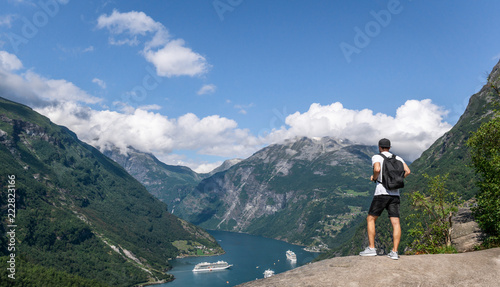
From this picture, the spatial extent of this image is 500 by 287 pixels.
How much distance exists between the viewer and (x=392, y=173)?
11.1 metres

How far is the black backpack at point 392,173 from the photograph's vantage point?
10.9 meters

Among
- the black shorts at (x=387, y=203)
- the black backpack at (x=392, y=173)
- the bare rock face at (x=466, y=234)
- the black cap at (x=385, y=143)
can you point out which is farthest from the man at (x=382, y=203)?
the bare rock face at (x=466, y=234)

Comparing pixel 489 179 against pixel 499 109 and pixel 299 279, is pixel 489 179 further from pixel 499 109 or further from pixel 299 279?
pixel 299 279

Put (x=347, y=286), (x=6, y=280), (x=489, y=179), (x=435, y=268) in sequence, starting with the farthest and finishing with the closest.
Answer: (x=6, y=280) → (x=489, y=179) → (x=435, y=268) → (x=347, y=286)

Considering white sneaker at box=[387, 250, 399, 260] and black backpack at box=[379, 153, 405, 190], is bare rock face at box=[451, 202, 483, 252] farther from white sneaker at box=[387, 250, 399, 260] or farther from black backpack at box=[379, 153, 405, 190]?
black backpack at box=[379, 153, 405, 190]

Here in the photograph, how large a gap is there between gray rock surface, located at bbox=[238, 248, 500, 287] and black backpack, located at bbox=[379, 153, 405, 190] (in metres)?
2.82

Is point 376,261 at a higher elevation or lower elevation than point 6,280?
higher

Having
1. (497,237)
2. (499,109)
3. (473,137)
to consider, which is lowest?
(497,237)

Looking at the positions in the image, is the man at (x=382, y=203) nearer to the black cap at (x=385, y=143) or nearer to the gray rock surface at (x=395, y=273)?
the black cap at (x=385, y=143)

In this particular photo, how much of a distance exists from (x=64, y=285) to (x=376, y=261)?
193m

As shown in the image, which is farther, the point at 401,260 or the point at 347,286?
the point at 401,260

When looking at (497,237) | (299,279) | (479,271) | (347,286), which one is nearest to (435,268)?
(479,271)

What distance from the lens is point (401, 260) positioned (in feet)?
35.9

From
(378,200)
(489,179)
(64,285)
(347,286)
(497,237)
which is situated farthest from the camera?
(64,285)
